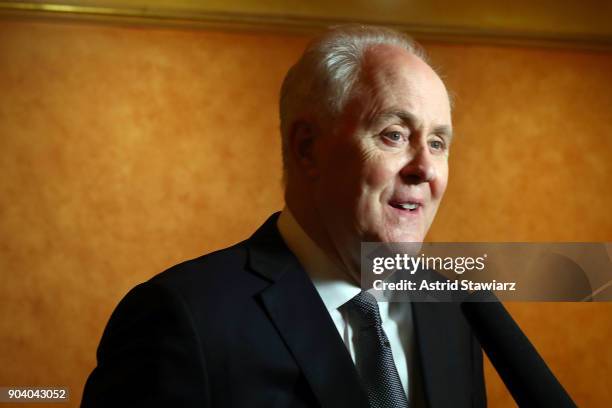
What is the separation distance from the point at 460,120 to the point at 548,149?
38 cm

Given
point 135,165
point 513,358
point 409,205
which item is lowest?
point 513,358

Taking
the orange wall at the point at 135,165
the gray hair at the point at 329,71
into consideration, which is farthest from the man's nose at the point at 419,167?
the orange wall at the point at 135,165

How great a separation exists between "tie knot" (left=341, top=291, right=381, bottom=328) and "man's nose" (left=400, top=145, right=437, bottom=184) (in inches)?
5.6

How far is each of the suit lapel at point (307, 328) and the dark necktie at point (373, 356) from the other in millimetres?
30

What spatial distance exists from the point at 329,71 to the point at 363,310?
0.30 m

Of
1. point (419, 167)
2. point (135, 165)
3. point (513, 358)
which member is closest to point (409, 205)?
point (419, 167)

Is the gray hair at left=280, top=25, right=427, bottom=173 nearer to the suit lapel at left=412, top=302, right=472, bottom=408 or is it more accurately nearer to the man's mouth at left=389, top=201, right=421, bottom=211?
the man's mouth at left=389, top=201, right=421, bottom=211

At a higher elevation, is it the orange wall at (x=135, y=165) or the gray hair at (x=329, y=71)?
the orange wall at (x=135, y=165)

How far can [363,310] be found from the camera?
0.88m

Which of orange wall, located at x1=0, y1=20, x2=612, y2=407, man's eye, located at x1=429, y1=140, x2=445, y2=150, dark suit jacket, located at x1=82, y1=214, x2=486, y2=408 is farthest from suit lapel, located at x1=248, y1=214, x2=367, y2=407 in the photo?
orange wall, located at x1=0, y1=20, x2=612, y2=407

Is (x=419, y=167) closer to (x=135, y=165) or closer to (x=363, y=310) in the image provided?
(x=363, y=310)

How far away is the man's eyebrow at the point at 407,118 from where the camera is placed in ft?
2.89

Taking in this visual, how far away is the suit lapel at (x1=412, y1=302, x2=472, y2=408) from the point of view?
0.89 m

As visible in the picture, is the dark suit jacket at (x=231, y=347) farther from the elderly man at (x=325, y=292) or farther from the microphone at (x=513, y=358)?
the microphone at (x=513, y=358)
